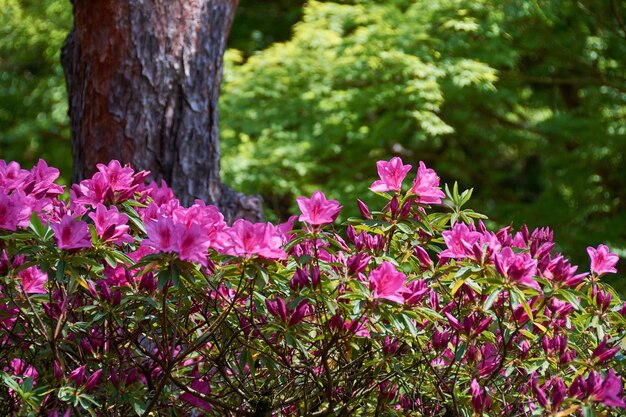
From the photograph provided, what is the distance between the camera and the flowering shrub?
1.62 m

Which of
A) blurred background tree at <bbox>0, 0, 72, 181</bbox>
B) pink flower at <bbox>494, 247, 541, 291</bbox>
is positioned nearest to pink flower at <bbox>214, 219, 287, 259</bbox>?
pink flower at <bbox>494, 247, 541, 291</bbox>

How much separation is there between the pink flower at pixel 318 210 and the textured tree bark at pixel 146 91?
1622 millimetres

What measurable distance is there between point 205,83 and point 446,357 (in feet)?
6.03

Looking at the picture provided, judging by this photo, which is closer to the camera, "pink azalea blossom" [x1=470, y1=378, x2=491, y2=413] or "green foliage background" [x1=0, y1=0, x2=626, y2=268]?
"pink azalea blossom" [x1=470, y1=378, x2=491, y2=413]

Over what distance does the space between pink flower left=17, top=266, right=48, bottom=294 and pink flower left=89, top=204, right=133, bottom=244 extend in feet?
0.83

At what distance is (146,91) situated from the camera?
3201 mm

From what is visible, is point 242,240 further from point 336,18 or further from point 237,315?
point 336,18

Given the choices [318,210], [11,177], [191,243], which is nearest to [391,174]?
[318,210]

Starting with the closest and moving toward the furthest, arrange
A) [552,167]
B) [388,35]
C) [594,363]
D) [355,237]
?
[594,363], [355,237], [388,35], [552,167]

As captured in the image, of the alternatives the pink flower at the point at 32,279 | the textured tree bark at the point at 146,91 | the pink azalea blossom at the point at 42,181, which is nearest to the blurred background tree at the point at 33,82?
the textured tree bark at the point at 146,91

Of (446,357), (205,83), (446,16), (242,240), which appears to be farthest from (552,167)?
(242,240)

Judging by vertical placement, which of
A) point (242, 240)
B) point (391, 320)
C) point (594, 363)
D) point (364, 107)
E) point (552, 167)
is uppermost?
point (242, 240)

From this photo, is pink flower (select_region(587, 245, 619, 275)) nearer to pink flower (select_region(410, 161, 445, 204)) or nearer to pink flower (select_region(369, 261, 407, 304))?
pink flower (select_region(410, 161, 445, 204))

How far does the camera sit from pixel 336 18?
6.26 meters
